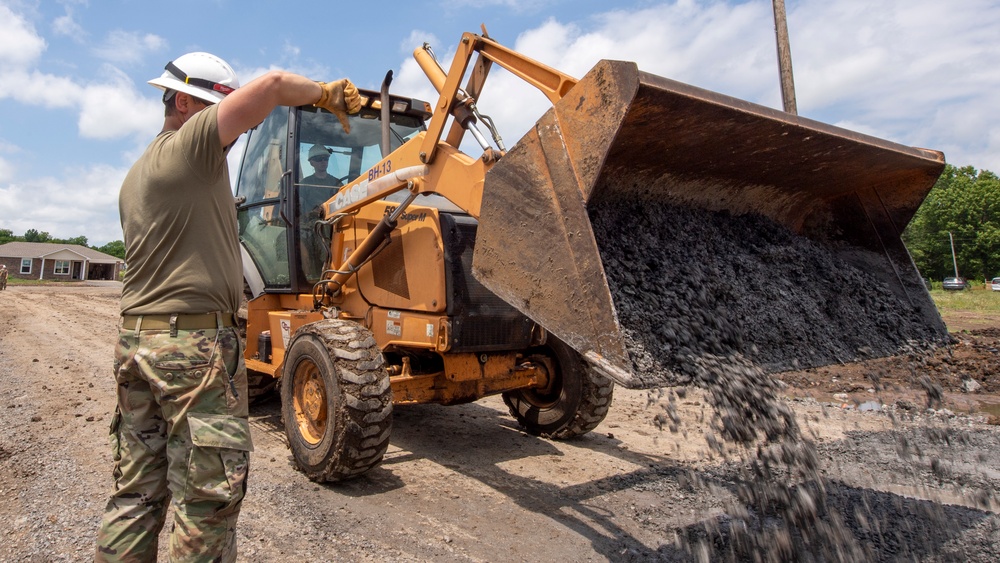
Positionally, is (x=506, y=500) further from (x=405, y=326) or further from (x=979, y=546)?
(x=979, y=546)

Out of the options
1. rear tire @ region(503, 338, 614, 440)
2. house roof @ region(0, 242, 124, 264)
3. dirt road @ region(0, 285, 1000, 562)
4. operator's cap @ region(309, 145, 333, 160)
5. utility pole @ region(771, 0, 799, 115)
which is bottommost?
dirt road @ region(0, 285, 1000, 562)

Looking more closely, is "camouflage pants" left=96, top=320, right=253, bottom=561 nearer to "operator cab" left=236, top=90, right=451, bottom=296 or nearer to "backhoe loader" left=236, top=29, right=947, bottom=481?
"backhoe loader" left=236, top=29, right=947, bottom=481

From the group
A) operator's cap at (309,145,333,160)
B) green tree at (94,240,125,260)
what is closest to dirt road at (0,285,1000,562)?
operator's cap at (309,145,333,160)

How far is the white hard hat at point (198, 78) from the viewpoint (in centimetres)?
238

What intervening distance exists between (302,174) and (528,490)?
9.73 ft

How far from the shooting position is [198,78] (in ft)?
7.89

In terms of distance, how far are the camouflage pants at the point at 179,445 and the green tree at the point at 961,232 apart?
5971 centimetres

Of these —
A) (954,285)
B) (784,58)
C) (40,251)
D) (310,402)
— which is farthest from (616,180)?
(40,251)

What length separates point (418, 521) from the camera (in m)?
3.50

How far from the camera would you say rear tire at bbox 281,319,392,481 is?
382 centimetres

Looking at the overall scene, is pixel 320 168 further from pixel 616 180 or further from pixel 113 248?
pixel 113 248

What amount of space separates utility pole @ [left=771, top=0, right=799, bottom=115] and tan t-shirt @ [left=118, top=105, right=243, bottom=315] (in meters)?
8.64

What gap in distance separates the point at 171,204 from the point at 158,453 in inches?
34.0

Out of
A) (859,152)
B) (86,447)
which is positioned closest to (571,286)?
(859,152)
